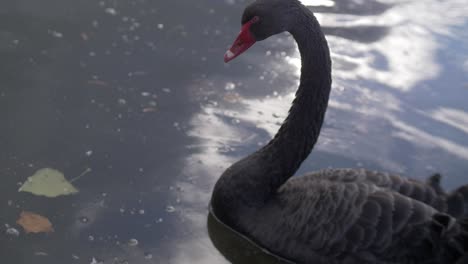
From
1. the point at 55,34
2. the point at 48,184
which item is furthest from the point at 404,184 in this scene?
the point at 55,34

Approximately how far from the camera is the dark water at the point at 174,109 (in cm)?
295

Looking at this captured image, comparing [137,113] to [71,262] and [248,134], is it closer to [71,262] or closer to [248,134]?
[248,134]

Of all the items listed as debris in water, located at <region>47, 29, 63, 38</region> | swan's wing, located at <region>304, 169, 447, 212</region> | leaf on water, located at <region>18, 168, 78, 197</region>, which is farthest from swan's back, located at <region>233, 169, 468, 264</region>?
debris in water, located at <region>47, 29, 63, 38</region>

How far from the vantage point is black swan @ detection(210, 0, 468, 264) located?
2.63m

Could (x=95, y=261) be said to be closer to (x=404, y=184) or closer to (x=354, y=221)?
(x=354, y=221)

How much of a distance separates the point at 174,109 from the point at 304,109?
925 mm

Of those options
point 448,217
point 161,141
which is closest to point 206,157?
point 161,141

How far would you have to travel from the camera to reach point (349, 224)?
270 cm

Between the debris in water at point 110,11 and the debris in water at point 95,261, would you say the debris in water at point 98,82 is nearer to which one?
the debris in water at point 110,11

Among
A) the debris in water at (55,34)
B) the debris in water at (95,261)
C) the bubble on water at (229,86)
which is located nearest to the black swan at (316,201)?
the debris in water at (95,261)

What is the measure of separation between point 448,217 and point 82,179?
1486 mm

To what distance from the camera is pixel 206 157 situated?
3.39m

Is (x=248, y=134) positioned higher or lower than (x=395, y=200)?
lower

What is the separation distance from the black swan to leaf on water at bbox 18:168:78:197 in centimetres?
61
